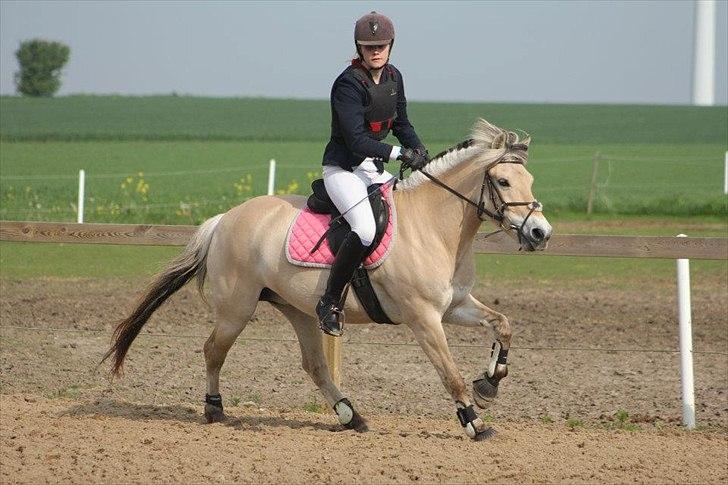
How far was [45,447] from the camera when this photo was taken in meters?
6.70

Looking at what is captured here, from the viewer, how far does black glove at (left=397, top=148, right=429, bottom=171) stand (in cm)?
680

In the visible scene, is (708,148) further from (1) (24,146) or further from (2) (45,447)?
(2) (45,447)

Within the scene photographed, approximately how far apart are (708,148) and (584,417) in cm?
2677

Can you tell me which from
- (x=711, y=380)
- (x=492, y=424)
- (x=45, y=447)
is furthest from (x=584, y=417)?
(x=45, y=447)

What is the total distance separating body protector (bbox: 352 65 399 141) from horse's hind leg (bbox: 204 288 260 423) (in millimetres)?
1374

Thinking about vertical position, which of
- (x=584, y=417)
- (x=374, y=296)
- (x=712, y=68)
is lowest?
(x=584, y=417)

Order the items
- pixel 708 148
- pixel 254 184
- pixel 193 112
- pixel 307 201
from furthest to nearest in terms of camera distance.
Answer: pixel 193 112 → pixel 708 148 → pixel 254 184 → pixel 307 201

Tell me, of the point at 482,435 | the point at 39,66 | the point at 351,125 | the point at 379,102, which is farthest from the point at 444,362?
the point at 39,66

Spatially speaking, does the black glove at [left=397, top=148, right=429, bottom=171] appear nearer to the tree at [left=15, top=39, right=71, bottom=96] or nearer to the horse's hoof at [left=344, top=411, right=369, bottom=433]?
the horse's hoof at [left=344, top=411, right=369, bottom=433]

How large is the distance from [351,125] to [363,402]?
105 inches

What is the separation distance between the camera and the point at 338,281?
6.89 meters

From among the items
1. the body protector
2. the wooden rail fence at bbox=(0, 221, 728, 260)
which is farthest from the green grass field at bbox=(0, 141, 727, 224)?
the body protector

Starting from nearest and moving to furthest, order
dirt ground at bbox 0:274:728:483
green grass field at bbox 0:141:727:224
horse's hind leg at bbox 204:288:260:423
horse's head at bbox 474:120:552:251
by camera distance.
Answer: dirt ground at bbox 0:274:728:483
horse's head at bbox 474:120:552:251
horse's hind leg at bbox 204:288:260:423
green grass field at bbox 0:141:727:224

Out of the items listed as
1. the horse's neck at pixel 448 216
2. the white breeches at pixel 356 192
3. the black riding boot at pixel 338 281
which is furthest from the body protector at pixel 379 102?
the black riding boot at pixel 338 281
